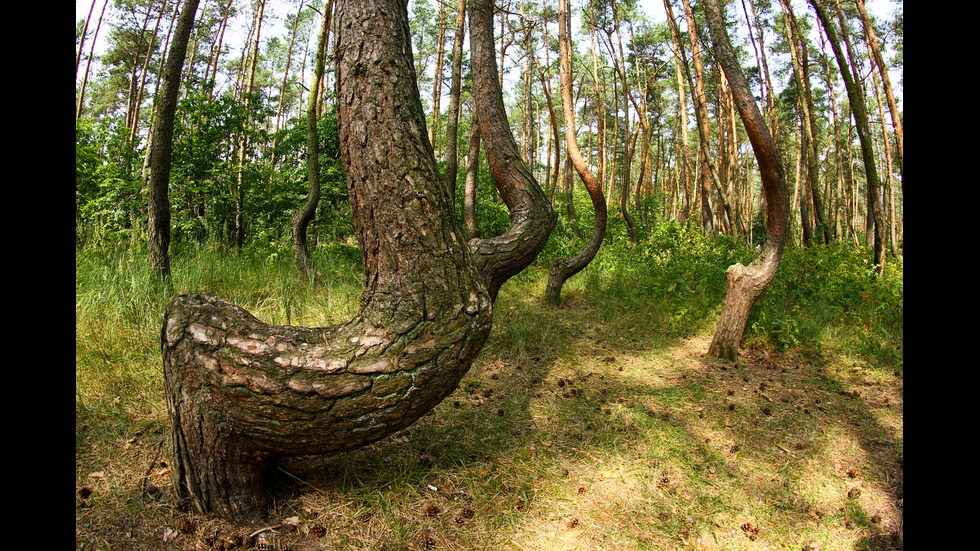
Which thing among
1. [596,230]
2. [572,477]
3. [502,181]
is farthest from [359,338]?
[596,230]

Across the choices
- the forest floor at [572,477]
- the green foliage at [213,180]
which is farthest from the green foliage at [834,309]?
the green foliage at [213,180]

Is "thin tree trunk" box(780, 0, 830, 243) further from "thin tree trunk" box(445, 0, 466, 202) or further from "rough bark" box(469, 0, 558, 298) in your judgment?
"rough bark" box(469, 0, 558, 298)

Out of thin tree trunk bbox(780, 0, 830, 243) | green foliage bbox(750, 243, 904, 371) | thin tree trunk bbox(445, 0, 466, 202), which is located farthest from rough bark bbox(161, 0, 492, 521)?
thin tree trunk bbox(780, 0, 830, 243)

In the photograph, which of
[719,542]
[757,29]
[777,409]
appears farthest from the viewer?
[757,29]

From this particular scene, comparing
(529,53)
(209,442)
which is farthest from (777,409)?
(529,53)

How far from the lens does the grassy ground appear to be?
2.23 metres

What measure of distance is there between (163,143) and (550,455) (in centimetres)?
446

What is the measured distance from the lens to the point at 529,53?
40.4ft

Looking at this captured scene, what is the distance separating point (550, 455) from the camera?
2.96 m

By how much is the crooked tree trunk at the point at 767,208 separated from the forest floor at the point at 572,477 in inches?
31.4

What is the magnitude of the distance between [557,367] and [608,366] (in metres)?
0.52

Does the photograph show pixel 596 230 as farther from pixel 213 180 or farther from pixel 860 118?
pixel 213 180
